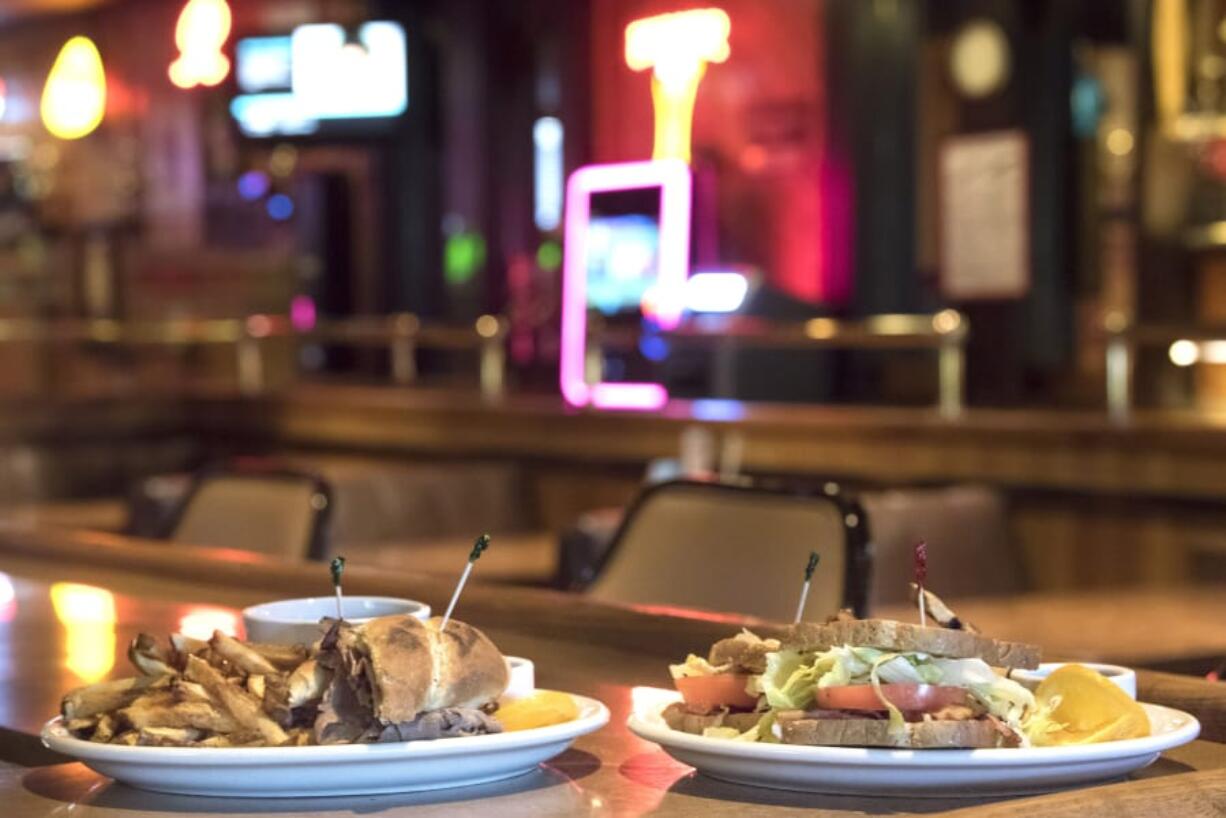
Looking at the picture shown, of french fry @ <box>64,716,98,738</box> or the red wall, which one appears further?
the red wall

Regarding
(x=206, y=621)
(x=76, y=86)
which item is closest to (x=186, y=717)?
(x=206, y=621)

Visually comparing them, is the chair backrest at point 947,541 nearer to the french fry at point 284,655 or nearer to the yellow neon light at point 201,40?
the french fry at point 284,655

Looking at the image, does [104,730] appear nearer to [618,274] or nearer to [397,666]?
[397,666]

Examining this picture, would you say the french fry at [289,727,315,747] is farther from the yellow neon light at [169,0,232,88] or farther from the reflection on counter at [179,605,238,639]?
the yellow neon light at [169,0,232,88]

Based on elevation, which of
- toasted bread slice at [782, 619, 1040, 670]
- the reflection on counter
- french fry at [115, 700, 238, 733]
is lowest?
the reflection on counter

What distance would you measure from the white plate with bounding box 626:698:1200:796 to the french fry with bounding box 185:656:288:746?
22 cm

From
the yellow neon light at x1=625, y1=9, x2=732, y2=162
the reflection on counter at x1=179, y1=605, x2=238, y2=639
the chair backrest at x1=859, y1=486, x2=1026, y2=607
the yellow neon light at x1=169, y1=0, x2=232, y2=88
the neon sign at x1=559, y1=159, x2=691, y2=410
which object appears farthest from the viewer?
the yellow neon light at x1=169, y1=0, x2=232, y2=88

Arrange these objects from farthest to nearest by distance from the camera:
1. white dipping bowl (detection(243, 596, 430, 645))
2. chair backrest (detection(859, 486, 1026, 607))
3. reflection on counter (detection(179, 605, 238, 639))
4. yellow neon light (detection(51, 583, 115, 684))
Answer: chair backrest (detection(859, 486, 1026, 607)) → reflection on counter (detection(179, 605, 238, 639)) → yellow neon light (detection(51, 583, 115, 684)) → white dipping bowl (detection(243, 596, 430, 645))

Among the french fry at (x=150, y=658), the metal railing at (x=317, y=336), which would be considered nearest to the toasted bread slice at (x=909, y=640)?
the french fry at (x=150, y=658)

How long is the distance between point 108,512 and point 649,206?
520 centimetres

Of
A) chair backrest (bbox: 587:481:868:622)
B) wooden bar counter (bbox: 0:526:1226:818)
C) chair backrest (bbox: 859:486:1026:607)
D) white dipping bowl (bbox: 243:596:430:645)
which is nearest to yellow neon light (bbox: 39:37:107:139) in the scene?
chair backrest (bbox: 859:486:1026:607)

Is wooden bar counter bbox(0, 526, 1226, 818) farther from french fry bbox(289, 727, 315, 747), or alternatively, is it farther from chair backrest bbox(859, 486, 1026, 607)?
chair backrest bbox(859, 486, 1026, 607)

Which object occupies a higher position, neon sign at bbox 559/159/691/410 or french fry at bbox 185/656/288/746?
neon sign at bbox 559/159/691/410

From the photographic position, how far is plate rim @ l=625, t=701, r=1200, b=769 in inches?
40.4
